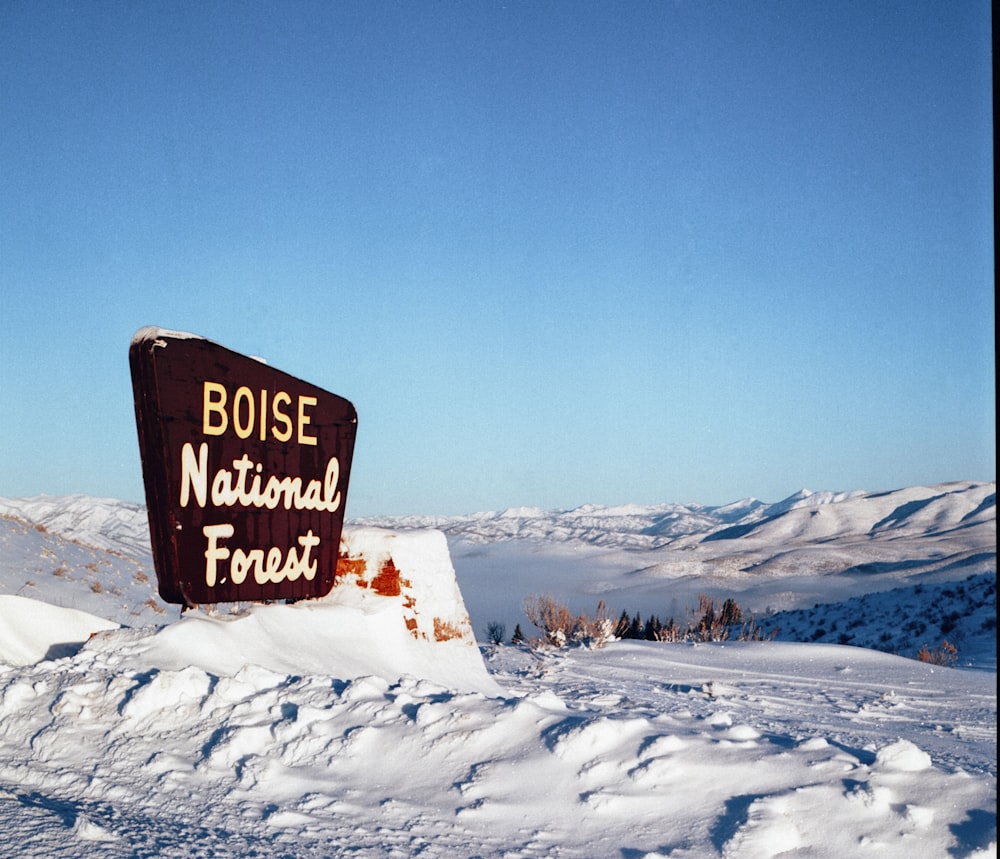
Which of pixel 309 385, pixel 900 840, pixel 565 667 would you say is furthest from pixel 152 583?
pixel 900 840

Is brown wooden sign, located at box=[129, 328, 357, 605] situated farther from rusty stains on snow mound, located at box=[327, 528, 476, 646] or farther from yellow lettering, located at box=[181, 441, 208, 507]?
rusty stains on snow mound, located at box=[327, 528, 476, 646]

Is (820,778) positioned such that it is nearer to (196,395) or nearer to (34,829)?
(34,829)

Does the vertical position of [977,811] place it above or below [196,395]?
below

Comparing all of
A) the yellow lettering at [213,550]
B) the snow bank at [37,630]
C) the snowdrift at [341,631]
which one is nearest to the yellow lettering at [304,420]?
the yellow lettering at [213,550]

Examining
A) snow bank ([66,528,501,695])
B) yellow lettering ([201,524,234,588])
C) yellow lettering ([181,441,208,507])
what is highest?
yellow lettering ([181,441,208,507])

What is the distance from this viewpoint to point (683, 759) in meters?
3.14

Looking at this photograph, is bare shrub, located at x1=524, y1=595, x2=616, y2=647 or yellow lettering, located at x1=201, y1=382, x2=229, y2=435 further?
bare shrub, located at x1=524, y1=595, x2=616, y2=647

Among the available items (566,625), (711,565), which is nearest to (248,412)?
(566,625)

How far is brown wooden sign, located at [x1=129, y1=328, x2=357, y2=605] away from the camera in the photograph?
17.0 feet

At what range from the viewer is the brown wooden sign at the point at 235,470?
5.17 m

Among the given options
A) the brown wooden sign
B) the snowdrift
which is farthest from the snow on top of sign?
the snowdrift

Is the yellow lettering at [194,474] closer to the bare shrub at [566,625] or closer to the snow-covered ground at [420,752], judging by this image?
the snow-covered ground at [420,752]

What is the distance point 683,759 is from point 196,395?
3733 mm

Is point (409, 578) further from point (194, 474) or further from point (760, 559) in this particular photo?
point (760, 559)
